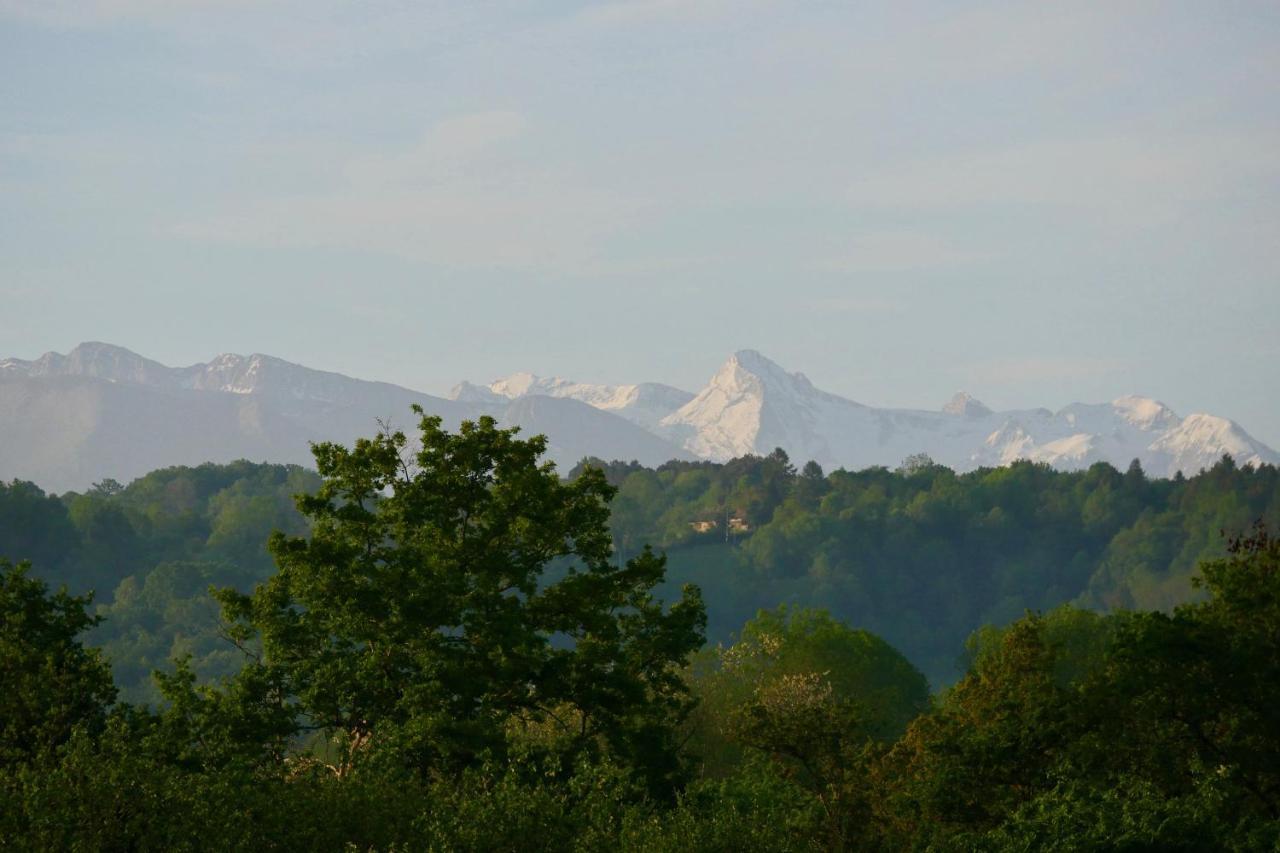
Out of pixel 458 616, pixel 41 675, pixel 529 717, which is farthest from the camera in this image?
pixel 529 717

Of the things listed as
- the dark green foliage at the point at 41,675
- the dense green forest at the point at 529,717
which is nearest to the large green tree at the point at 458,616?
the dense green forest at the point at 529,717

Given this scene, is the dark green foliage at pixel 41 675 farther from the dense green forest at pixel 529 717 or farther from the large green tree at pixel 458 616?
the large green tree at pixel 458 616

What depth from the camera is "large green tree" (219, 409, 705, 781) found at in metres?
42.4

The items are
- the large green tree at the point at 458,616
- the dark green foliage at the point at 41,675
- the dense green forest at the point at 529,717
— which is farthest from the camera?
the large green tree at the point at 458,616

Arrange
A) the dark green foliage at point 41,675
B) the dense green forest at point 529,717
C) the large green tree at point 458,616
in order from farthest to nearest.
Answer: the large green tree at point 458,616 < the dark green foliage at point 41,675 < the dense green forest at point 529,717

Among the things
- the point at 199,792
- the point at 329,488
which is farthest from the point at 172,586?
the point at 199,792

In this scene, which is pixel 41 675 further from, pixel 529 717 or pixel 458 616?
pixel 529 717

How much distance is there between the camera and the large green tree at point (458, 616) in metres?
42.4

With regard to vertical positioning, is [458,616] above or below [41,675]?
above

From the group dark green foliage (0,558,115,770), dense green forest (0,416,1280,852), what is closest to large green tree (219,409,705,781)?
dense green forest (0,416,1280,852)

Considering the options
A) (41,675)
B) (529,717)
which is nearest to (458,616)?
(529,717)

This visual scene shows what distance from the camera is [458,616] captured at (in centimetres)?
4450

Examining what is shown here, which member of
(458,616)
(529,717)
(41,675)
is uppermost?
(458,616)

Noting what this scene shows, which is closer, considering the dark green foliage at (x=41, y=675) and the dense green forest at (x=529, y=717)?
the dense green forest at (x=529, y=717)
